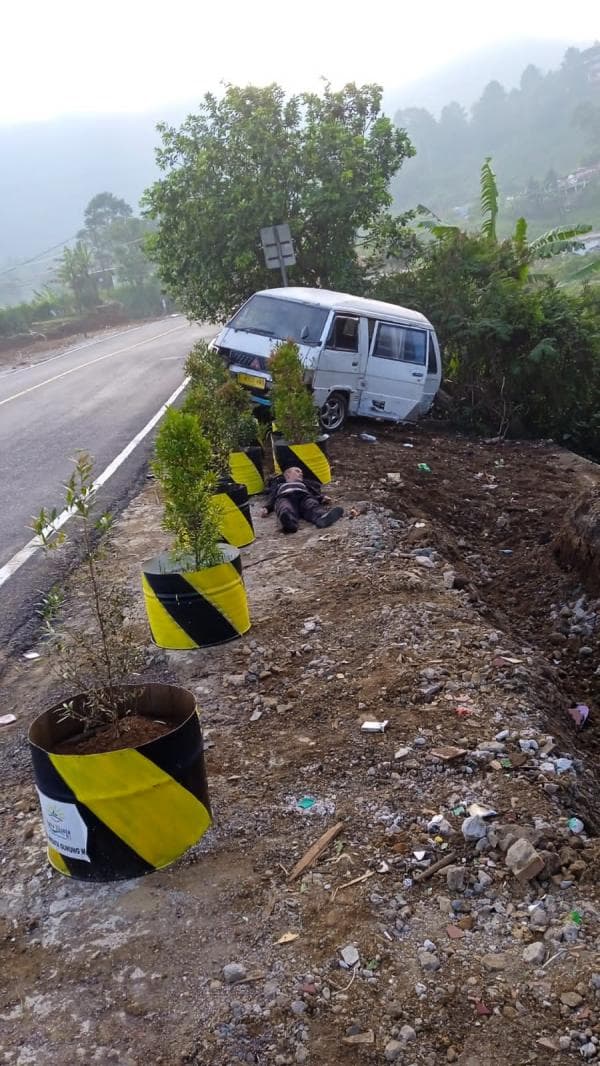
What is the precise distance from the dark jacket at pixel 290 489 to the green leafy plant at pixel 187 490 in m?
2.74

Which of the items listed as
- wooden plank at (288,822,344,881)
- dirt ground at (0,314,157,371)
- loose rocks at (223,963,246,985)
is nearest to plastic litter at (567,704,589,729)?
wooden plank at (288,822,344,881)

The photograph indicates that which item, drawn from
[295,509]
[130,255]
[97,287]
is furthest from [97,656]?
[130,255]

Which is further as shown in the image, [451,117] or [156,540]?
[451,117]

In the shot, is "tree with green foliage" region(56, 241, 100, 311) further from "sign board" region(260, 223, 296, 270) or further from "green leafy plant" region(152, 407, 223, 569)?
"green leafy plant" region(152, 407, 223, 569)

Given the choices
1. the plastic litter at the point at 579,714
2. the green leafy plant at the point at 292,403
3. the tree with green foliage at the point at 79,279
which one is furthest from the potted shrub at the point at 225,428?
the tree with green foliage at the point at 79,279

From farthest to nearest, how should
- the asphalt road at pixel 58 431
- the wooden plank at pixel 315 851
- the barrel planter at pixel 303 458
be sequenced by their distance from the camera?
the barrel planter at pixel 303 458
the asphalt road at pixel 58 431
the wooden plank at pixel 315 851

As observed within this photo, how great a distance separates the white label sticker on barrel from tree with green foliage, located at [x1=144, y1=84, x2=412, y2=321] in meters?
15.7

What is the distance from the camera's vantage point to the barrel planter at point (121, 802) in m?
3.54

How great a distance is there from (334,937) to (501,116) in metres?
170

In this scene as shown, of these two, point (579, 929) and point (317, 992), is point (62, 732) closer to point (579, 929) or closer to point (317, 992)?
point (317, 992)

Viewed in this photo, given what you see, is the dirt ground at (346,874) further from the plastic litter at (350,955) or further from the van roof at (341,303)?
the van roof at (341,303)

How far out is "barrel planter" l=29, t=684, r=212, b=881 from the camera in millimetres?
3545

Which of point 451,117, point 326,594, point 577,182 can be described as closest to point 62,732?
point 326,594

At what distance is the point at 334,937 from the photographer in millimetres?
3266
